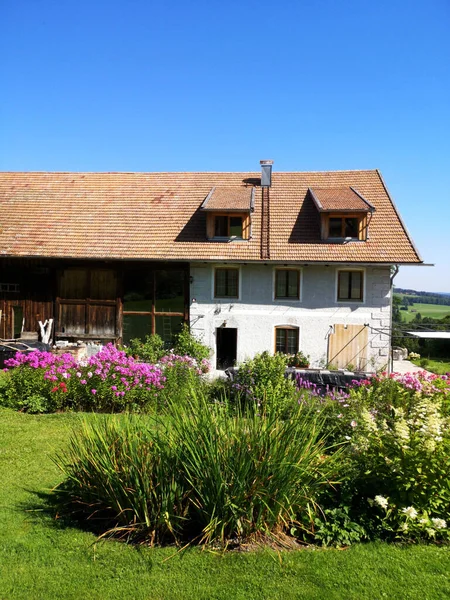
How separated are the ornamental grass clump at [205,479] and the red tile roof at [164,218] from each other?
12.4m

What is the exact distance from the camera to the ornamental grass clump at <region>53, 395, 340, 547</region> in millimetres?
4816

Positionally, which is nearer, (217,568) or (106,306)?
(217,568)

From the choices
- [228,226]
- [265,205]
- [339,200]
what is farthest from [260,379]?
[265,205]

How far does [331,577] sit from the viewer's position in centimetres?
439

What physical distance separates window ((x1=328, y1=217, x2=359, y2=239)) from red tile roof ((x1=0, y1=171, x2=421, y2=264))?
0.49m

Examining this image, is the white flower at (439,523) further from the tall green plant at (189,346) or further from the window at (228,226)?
the window at (228,226)

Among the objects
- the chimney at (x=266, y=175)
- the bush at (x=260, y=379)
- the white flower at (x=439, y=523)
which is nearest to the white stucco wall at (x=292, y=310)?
the chimney at (x=266, y=175)

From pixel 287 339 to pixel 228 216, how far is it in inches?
206

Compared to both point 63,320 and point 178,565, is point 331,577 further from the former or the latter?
point 63,320

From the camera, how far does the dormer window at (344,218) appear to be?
686 inches

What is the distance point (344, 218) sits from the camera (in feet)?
58.8

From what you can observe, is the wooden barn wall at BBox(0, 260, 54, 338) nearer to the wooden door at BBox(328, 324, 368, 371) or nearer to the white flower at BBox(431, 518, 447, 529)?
the wooden door at BBox(328, 324, 368, 371)

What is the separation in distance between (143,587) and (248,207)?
48.6 feet

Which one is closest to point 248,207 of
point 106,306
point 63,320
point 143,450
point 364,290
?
point 364,290
